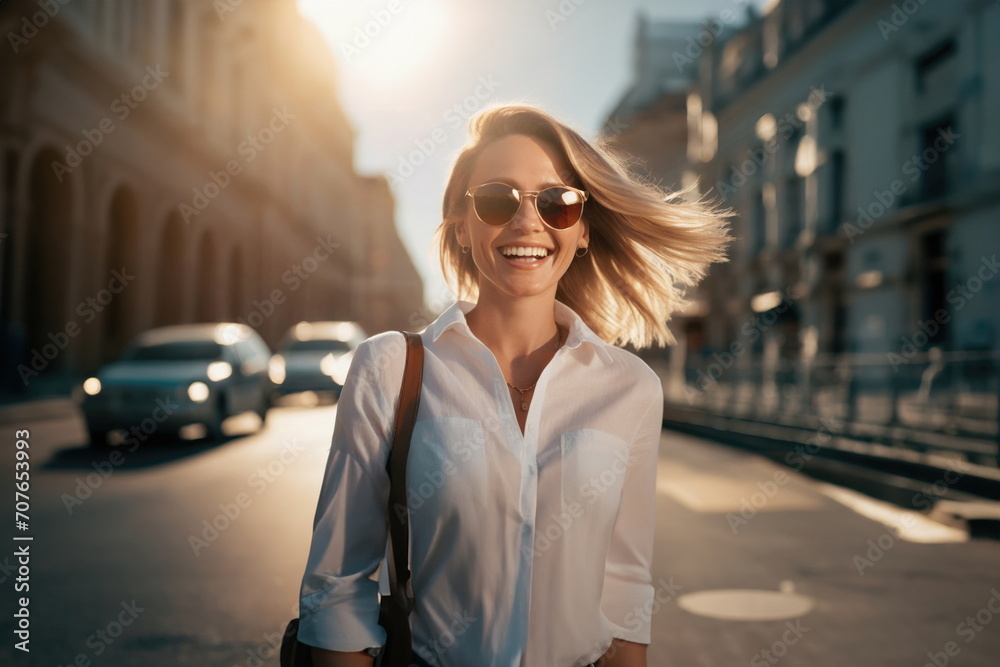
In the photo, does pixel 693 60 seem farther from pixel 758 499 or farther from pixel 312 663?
pixel 312 663

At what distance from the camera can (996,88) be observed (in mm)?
23109

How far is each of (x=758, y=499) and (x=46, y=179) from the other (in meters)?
20.1

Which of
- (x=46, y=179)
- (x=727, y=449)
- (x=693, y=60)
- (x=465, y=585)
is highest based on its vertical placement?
(x=693, y=60)

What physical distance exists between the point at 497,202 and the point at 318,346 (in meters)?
21.2

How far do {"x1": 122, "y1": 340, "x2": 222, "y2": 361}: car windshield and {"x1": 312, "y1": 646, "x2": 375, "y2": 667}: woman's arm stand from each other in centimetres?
1265

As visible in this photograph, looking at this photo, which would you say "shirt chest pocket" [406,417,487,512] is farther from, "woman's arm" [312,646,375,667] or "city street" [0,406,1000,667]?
"city street" [0,406,1000,667]

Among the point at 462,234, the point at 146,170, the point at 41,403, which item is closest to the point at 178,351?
the point at 41,403

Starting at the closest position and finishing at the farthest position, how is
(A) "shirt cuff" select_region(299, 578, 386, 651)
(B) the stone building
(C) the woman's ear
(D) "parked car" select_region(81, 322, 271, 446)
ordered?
(A) "shirt cuff" select_region(299, 578, 386, 651) < (C) the woman's ear < (D) "parked car" select_region(81, 322, 271, 446) < (B) the stone building

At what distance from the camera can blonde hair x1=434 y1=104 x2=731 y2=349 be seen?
7.63ft

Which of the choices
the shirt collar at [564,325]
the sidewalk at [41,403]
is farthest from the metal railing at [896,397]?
the sidewalk at [41,403]

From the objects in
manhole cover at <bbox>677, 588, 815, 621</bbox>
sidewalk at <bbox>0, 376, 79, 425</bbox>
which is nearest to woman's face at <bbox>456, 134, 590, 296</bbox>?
manhole cover at <bbox>677, 588, 815, 621</bbox>

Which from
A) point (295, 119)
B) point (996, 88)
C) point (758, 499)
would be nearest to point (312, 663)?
point (758, 499)

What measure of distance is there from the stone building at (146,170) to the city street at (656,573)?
36.4 feet

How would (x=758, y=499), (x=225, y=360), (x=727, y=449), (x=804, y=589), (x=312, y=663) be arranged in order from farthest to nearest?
(x=727, y=449), (x=225, y=360), (x=758, y=499), (x=804, y=589), (x=312, y=663)
